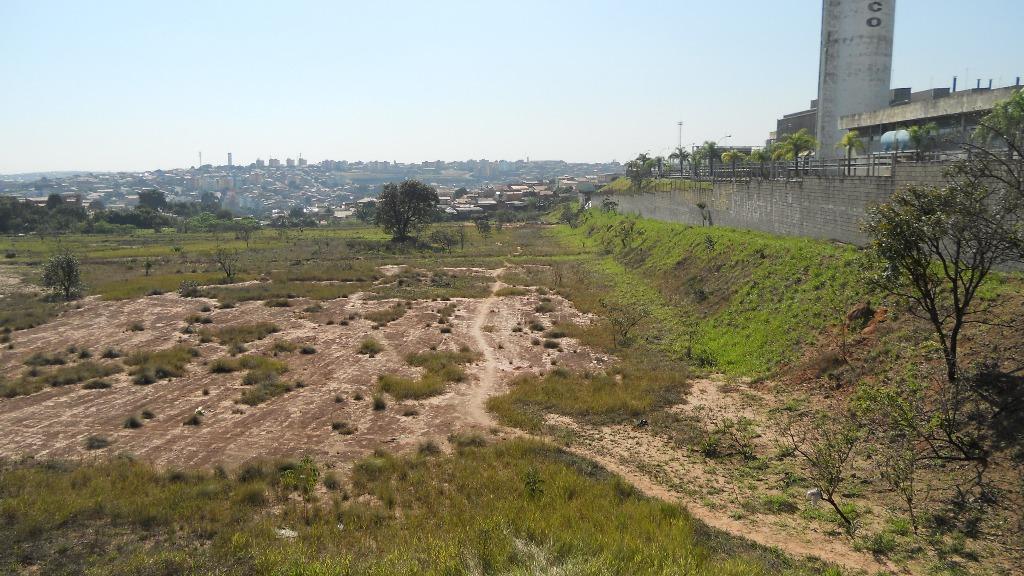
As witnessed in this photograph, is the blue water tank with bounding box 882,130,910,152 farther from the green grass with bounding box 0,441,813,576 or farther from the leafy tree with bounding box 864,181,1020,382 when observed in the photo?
the green grass with bounding box 0,441,813,576

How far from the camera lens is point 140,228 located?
321 feet

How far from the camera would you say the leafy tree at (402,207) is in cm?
7138

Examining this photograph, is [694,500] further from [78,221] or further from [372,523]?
[78,221]

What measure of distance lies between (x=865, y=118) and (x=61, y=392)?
53477 millimetres

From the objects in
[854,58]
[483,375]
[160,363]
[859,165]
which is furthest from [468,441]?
[854,58]

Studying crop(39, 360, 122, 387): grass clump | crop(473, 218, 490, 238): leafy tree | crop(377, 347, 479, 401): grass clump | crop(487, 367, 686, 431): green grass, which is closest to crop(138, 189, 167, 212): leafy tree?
crop(473, 218, 490, 238): leafy tree

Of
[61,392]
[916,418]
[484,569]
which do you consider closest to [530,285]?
[61,392]

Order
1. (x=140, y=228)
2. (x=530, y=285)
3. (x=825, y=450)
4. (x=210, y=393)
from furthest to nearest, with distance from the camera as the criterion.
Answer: (x=140, y=228), (x=530, y=285), (x=210, y=393), (x=825, y=450)

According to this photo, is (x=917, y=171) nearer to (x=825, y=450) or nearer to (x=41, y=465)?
(x=825, y=450)

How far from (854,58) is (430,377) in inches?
2145

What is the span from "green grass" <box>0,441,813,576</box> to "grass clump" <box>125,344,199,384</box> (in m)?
7.58

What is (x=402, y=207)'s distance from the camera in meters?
71.8

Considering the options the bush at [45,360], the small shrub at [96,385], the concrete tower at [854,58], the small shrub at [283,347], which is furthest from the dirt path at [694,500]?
the concrete tower at [854,58]

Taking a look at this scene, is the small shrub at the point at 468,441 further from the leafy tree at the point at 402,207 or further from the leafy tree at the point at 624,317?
the leafy tree at the point at 402,207
